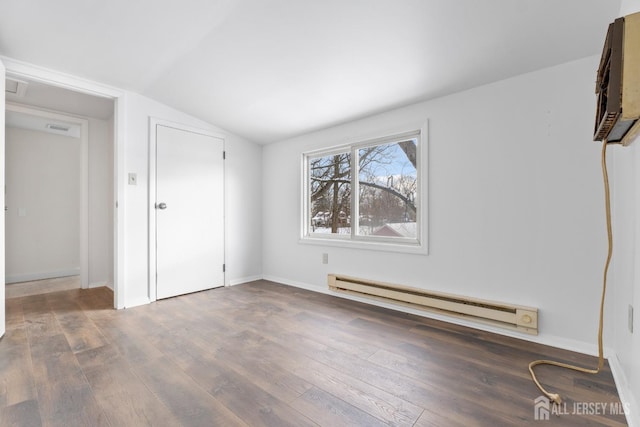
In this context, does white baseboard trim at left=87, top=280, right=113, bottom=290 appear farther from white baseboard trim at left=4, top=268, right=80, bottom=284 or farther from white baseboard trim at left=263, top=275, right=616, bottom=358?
white baseboard trim at left=263, top=275, right=616, bottom=358

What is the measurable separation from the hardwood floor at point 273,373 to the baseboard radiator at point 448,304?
0.12 metres

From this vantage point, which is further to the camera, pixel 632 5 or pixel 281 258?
pixel 281 258

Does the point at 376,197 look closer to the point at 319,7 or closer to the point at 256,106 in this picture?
the point at 256,106

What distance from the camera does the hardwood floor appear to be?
1.37 metres

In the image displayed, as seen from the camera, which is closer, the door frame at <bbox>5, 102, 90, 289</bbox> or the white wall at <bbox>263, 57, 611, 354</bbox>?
the white wall at <bbox>263, 57, 611, 354</bbox>

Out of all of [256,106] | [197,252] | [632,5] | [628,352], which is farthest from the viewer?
[197,252]

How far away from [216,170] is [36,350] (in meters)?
2.38

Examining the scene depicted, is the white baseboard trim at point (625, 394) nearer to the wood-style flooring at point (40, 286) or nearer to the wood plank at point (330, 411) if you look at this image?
the wood plank at point (330, 411)

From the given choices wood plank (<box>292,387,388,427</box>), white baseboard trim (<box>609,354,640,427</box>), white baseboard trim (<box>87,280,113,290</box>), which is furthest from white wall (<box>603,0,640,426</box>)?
white baseboard trim (<box>87,280,113,290</box>)

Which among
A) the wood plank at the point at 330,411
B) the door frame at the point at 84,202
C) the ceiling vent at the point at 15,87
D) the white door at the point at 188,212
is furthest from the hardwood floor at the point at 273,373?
the ceiling vent at the point at 15,87

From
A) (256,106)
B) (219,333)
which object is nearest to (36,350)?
(219,333)

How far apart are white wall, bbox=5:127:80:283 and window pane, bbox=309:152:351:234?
12.8 ft

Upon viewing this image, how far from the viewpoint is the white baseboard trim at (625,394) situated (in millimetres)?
1263

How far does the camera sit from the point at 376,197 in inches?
125
